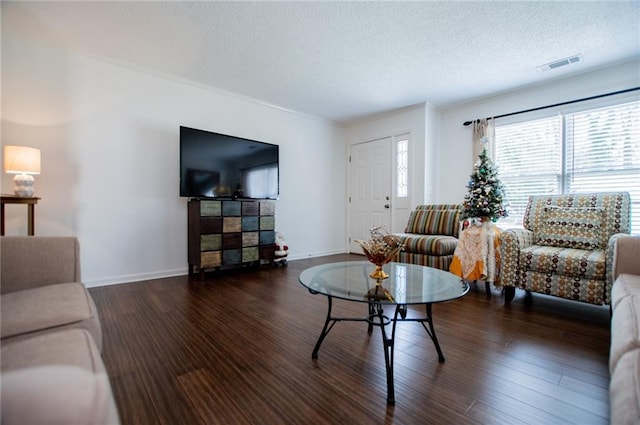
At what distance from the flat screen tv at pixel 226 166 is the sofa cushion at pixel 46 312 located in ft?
7.55

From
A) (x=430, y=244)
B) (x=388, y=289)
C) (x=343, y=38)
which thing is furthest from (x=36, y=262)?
(x=430, y=244)

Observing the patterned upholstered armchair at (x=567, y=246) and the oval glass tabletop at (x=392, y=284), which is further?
the patterned upholstered armchair at (x=567, y=246)

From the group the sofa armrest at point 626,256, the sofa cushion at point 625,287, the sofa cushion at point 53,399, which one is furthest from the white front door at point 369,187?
the sofa cushion at point 53,399

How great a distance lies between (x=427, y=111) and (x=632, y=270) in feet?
10.9

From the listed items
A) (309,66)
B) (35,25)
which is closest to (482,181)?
(309,66)

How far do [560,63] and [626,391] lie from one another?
373cm

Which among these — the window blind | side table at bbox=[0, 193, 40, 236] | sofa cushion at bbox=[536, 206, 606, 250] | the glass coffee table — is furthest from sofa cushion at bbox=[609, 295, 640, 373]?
side table at bbox=[0, 193, 40, 236]

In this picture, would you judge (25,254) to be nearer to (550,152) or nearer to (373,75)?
(373,75)

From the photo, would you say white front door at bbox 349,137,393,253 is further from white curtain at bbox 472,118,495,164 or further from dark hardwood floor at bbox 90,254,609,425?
dark hardwood floor at bbox 90,254,609,425

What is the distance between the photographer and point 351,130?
563 cm

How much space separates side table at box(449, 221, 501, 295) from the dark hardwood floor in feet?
1.15

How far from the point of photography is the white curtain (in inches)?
165

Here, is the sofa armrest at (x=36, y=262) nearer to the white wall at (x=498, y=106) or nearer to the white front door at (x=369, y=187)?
the white front door at (x=369, y=187)

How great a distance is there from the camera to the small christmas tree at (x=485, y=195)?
10.4 ft
